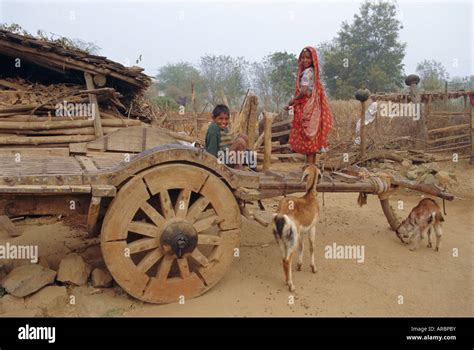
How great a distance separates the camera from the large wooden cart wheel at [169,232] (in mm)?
→ 3367

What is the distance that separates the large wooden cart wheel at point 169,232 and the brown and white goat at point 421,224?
310 cm

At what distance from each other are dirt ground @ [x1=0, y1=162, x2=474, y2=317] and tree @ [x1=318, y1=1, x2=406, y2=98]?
21010mm

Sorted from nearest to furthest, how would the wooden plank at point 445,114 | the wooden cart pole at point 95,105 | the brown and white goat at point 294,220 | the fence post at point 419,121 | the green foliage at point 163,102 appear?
the brown and white goat at point 294,220 < the wooden cart pole at point 95,105 < the fence post at point 419,121 < the wooden plank at point 445,114 < the green foliage at point 163,102

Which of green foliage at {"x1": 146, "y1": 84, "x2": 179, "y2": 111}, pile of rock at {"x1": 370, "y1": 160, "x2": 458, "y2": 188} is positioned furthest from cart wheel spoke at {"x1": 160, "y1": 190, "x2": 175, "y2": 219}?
green foliage at {"x1": 146, "y1": 84, "x2": 179, "y2": 111}

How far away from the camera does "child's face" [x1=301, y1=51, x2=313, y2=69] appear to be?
208 inches

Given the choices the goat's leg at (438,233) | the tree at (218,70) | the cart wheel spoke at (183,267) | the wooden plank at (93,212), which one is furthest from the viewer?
the tree at (218,70)

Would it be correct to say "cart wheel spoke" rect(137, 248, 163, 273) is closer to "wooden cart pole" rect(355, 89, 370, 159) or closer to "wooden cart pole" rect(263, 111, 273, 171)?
"wooden cart pole" rect(263, 111, 273, 171)

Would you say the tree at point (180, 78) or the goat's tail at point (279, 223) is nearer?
the goat's tail at point (279, 223)

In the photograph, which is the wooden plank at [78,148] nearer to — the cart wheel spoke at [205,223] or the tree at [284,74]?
the cart wheel spoke at [205,223]

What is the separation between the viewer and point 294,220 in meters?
3.96

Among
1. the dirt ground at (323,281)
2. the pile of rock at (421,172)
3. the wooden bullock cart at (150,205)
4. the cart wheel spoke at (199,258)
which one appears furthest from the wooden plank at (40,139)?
the pile of rock at (421,172)

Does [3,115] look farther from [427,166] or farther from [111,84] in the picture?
[427,166]

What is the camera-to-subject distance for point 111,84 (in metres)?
7.24
